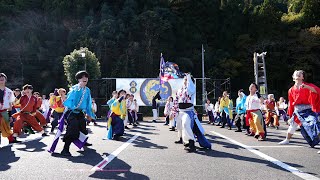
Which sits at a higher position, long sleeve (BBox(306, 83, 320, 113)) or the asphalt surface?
long sleeve (BBox(306, 83, 320, 113))

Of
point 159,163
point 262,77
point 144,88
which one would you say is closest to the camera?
point 159,163

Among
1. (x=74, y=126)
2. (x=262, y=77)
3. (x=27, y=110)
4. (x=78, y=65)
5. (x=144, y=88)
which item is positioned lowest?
(x=74, y=126)

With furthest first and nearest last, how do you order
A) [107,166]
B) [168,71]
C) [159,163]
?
1. [168,71]
2. [159,163]
3. [107,166]

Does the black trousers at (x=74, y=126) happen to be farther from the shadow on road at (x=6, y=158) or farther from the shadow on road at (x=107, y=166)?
the shadow on road at (x=6, y=158)

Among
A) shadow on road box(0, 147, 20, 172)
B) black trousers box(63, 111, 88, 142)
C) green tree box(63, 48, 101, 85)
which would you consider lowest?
shadow on road box(0, 147, 20, 172)

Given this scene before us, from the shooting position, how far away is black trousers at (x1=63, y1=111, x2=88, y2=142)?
22.4 ft

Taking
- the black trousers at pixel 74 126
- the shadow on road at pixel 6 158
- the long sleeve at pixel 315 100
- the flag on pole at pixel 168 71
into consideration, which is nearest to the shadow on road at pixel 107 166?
the black trousers at pixel 74 126

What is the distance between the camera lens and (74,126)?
694 cm

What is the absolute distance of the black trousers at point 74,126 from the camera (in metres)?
6.83

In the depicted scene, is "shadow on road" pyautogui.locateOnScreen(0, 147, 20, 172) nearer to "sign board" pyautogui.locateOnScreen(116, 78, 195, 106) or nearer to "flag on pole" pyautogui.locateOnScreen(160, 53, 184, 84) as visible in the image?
"flag on pole" pyautogui.locateOnScreen(160, 53, 184, 84)

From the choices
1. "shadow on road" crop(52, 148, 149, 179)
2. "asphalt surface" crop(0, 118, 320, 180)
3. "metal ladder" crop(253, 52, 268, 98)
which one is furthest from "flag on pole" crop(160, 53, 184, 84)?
"shadow on road" crop(52, 148, 149, 179)

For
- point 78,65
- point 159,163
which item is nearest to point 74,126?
point 159,163

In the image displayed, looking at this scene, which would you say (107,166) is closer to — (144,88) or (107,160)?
(107,160)

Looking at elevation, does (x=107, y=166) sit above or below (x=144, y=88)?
below
